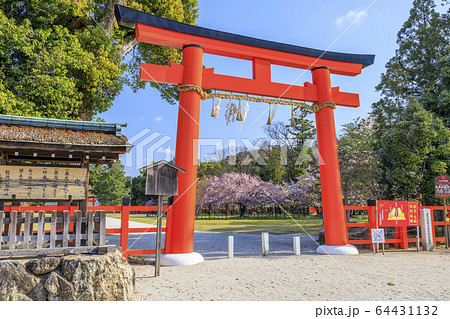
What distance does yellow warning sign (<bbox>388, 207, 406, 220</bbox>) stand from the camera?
870cm

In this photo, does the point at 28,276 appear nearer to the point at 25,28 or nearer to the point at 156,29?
the point at 156,29

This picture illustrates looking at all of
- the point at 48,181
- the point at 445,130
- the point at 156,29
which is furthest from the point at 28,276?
the point at 445,130

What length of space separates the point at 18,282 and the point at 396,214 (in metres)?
9.54

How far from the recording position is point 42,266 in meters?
3.93

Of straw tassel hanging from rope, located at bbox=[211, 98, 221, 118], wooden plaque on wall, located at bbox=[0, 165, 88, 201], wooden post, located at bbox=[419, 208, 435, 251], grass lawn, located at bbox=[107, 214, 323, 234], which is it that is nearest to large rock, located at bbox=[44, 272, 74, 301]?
wooden plaque on wall, located at bbox=[0, 165, 88, 201]

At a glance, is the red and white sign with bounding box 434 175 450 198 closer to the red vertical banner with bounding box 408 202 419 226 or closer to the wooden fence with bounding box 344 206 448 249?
the wooden fence with bounding box 344 206 448 249

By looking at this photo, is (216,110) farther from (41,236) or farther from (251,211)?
(251,211)

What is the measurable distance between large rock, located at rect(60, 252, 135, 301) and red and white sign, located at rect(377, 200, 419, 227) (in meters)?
7.54

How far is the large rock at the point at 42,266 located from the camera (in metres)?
3.91

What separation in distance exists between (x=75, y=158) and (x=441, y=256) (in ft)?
32.2

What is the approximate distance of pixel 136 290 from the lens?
467 centimetres

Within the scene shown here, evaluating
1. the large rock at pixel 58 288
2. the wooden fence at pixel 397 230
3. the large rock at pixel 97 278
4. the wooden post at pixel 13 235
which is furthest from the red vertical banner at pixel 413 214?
the wooden post at pixel 13 235

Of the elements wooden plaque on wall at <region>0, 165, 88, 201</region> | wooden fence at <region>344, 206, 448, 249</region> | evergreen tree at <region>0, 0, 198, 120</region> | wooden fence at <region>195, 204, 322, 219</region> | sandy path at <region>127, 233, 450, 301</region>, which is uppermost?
evergreen tree at <region>0, 0, 198, 120</region>

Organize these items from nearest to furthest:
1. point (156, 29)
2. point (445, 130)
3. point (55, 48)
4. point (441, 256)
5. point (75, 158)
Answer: point (75, 158), point (156, 29), point (441, 256), point (55, 48), point (445, 130)
